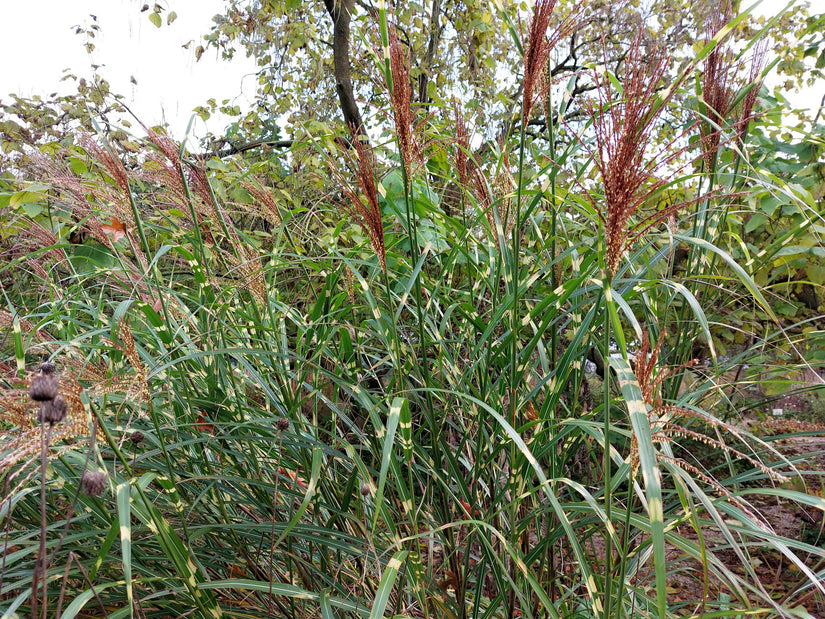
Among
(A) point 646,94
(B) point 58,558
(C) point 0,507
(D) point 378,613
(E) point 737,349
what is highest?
(A) point 646,94

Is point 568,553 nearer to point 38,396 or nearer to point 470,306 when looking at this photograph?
point 470,306

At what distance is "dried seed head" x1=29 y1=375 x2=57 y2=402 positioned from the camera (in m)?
0.54

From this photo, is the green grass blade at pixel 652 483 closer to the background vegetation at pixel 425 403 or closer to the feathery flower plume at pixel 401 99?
the background vegetation at pixel 425 403

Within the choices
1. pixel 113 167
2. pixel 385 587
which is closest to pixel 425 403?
pixel 385 587

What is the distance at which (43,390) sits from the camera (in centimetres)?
54

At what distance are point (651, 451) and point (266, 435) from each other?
840 millimetres

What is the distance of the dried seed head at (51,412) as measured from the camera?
55cm


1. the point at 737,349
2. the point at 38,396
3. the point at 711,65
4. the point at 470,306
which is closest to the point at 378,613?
the point at 38,396

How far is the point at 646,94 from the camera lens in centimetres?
62

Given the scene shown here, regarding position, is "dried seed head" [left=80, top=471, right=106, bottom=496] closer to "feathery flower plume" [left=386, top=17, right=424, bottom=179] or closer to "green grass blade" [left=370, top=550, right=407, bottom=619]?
"green grass blade" [left=370, top=550, right=407, bottom=619]

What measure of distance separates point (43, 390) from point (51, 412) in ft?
0.10

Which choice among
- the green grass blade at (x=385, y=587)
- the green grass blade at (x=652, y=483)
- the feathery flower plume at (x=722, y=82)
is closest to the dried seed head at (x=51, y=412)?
the green grass blade at (x=385, y=587)

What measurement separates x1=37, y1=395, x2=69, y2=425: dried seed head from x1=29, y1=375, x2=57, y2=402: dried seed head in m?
0.02

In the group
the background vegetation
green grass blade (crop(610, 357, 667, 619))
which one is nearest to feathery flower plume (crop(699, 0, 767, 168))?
the background vegetation
